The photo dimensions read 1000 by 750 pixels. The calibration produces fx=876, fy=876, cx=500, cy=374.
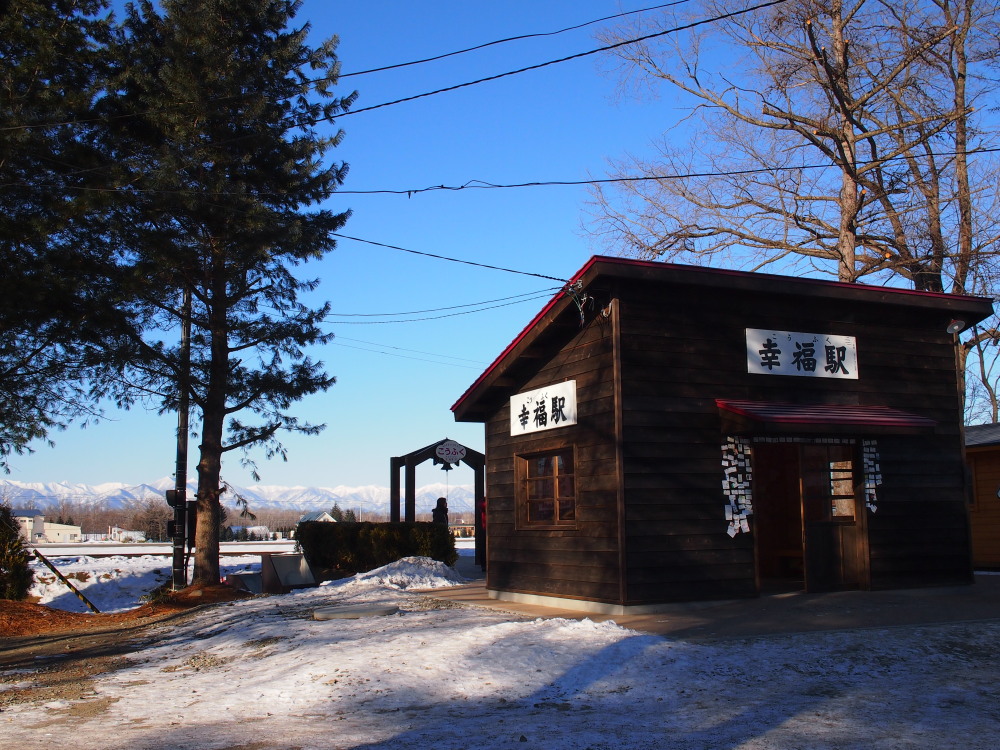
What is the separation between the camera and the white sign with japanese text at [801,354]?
12.7 m

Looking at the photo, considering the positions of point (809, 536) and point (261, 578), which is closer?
point (809, 536)

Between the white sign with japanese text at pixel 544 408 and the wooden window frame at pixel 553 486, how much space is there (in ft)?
1.31

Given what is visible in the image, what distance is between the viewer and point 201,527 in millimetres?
17359

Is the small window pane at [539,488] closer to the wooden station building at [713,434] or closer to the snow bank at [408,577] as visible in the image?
the wooden station building at [713,434]

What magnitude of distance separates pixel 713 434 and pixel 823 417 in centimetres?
150

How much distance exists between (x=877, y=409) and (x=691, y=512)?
3.64 metres

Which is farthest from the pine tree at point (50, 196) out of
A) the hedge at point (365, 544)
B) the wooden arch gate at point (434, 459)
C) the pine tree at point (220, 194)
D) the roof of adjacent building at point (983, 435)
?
the roof of adjacent building at point (983, 435)

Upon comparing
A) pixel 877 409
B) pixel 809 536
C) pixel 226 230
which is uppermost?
pixel 226 230

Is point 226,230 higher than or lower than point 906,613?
higher

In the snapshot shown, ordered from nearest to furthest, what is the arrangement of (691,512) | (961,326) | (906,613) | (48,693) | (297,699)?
(297,699) < (48,693) < (906,613) < (691,512) < (961,326)

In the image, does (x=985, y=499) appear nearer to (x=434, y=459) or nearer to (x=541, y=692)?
(x=434, y=459)

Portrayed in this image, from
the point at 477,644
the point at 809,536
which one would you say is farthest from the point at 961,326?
the point at 477,644

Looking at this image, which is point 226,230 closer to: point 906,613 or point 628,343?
point 628,343

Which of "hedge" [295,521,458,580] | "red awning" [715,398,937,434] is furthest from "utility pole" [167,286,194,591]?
"red awning" [715,398,937,434]
